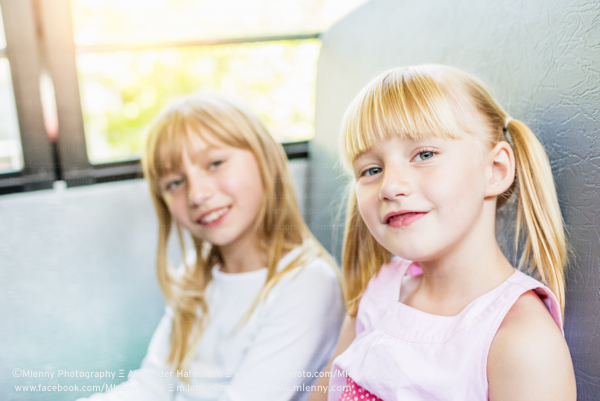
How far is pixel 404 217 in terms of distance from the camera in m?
0.63

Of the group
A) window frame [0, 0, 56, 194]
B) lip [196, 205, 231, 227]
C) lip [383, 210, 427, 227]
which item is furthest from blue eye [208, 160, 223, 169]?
window frame [0, 0, 56, 194]

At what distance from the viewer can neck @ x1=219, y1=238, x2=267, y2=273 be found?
114cm

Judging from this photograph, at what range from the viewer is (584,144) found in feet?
2.01

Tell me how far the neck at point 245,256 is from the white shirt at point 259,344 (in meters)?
0.03

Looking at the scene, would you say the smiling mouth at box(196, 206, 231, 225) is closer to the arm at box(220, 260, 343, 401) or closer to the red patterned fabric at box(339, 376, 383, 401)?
the arm at box(220, 260, 343, 401)

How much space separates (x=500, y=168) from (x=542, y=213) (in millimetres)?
87

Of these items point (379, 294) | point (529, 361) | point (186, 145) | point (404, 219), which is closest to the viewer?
point (529, 361)

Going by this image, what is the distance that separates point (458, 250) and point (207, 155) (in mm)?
645

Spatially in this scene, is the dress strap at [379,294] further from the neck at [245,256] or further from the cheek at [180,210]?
the cheek at [180,210]

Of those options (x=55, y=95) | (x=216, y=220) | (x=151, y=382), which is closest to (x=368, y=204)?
(x=216, y=220)

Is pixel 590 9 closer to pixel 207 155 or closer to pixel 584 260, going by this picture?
pixel 584 260

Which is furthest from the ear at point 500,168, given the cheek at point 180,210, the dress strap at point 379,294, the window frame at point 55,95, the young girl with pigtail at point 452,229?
the window frame at point 55,95

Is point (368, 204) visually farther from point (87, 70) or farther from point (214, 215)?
point (87, 70)

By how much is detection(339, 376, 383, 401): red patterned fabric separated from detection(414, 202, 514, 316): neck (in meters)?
0.17
